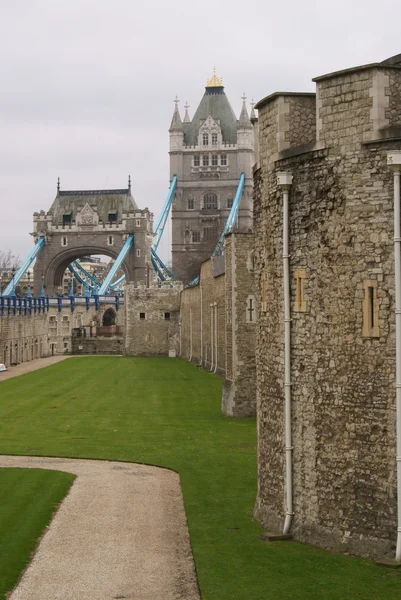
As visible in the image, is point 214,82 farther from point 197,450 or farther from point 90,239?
point 197,450


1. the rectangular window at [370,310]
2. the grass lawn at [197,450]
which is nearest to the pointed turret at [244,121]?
the grass lawn at [197,450]

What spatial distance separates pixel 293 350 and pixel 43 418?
1824 centimetres

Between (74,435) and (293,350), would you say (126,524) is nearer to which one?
(293,350)

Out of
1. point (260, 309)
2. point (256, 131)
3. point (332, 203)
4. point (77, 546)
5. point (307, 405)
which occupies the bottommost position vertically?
point (77, 546)

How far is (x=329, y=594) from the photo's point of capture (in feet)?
37.2

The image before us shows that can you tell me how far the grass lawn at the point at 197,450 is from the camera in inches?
467

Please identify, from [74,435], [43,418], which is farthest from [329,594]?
[43,418]

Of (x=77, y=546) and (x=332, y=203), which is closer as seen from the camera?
(x=332, y=203)

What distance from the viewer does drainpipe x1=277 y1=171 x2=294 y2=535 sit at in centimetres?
1369

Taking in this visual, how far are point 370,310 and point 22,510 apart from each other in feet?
23.5

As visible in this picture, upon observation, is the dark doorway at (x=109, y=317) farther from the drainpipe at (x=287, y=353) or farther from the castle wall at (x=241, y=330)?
the drainpipe at (x=287, y=353)

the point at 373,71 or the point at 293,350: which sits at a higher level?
the point at 373,71

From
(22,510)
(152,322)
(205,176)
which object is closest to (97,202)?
(205,176)

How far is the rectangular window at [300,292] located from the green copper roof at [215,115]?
140 metres
